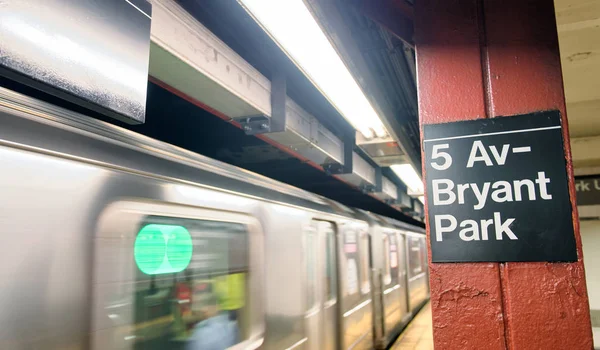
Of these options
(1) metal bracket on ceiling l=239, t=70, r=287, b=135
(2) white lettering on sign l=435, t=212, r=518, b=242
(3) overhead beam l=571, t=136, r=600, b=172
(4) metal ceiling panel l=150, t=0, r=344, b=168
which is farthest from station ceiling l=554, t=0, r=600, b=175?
(1) metal bracket on ceiling l=239, t=70, r=287, b=135

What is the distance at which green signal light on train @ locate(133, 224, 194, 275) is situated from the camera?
1787mm

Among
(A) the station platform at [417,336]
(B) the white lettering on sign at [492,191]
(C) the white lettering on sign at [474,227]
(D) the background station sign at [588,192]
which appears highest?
(D) the background station sign at [588,192]

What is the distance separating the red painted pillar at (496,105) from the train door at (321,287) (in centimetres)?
211

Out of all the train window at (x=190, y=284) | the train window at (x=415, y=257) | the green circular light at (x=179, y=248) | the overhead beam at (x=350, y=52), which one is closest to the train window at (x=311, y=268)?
the train window at (x=190, y=284)

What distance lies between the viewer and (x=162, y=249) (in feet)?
6.30

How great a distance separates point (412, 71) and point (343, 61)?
1.43 meters

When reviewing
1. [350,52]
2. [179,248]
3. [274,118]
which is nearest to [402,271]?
[274,118]

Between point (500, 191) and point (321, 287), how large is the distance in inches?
104

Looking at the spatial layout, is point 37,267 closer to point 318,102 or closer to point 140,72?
point 140,72

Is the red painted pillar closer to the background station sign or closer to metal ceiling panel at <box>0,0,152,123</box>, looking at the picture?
metal ceiling panel at <box>0,0,152,123</box>

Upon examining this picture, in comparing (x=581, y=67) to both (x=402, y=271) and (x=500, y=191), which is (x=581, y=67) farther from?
(x=402, y=271)

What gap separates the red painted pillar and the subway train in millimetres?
1130

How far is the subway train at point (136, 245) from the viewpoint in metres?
1.33

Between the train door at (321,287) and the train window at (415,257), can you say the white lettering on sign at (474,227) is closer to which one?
the train door at (321,287)
